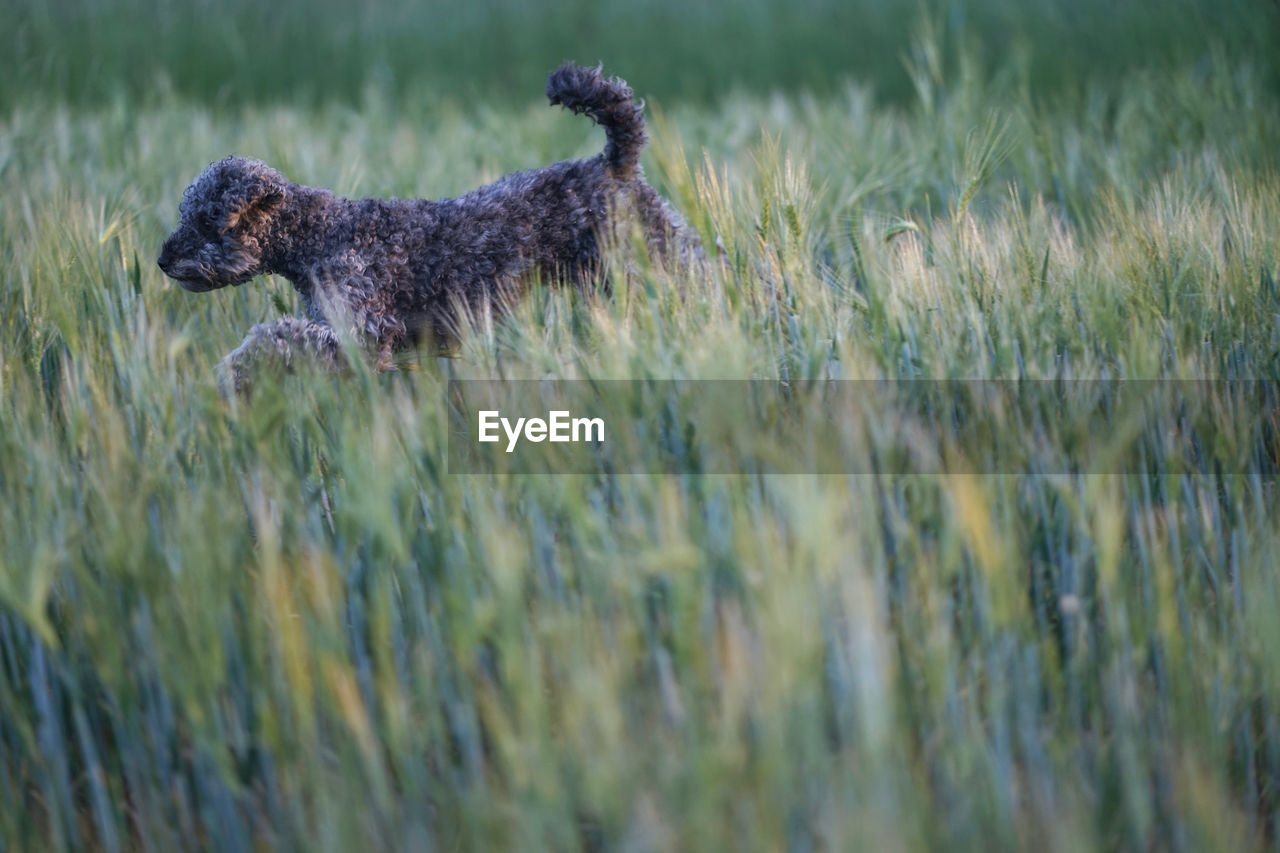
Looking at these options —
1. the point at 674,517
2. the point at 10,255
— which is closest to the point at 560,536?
the point at 674,517

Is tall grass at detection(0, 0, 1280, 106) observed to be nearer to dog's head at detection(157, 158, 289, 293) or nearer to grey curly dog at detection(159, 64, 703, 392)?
grey curly dog at detection(159, 64, 703, 392)

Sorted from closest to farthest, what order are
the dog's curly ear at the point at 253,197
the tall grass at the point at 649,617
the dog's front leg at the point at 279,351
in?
the tall grass at the point at 649,617, the dog's front leg at the point at 279,351, the dog's curly ear at the point at 253,197

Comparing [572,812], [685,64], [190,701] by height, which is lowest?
[572,812]

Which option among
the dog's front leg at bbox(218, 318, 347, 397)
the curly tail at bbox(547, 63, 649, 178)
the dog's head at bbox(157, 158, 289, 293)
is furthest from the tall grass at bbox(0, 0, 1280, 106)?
the dog's front leg at bbox(218, 318, 347, 397)

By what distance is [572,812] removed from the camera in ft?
4.11

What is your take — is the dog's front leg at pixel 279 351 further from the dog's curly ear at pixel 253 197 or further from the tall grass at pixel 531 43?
the tall grass at pixel 531 43

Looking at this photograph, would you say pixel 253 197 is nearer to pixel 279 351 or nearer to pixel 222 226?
pixel 222 226

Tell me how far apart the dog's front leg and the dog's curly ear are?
0.33m

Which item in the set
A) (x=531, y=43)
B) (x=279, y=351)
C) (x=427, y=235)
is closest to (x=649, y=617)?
(x=279, y=351)

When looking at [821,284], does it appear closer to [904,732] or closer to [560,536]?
[560,536]

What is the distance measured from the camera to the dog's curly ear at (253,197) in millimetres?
2488

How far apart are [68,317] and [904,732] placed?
1.91 m

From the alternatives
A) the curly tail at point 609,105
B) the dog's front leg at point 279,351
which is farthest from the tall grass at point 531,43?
the dog's front leg at point 279,351

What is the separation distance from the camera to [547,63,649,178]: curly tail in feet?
8.35
